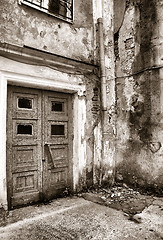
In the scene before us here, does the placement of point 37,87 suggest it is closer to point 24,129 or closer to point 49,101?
point 49,101

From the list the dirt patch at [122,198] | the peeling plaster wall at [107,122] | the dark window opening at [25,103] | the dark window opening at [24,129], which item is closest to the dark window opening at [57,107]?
the dark window opening at [25,103]

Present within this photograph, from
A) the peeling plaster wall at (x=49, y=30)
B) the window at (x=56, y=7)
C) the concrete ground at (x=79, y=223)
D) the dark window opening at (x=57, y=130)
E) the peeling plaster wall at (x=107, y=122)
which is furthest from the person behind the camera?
the peeling plaster wall at (x=107, y=122)

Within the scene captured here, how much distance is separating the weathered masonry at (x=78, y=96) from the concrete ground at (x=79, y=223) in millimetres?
448

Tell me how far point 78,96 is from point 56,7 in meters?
1.93

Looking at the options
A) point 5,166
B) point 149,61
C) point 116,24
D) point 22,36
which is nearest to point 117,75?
point 149,61

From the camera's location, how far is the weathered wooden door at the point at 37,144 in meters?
3.64

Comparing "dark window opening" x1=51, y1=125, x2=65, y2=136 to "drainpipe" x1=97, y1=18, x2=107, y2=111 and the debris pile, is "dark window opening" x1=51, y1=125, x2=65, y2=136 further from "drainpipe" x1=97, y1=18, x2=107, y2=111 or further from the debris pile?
the debris pile

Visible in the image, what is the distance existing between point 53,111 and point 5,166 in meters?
1.47

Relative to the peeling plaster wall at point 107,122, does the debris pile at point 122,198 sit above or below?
below

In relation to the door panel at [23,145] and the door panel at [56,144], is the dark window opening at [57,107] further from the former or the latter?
the door panel at [23,145]

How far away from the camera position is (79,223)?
9.73 ft

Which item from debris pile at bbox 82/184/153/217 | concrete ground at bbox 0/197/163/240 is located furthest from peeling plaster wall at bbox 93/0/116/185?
concrete ground at bbox 0/197/163/240

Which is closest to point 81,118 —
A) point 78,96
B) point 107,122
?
point 78,96

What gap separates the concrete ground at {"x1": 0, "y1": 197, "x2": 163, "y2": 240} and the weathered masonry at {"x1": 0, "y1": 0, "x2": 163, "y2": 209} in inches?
17.6
